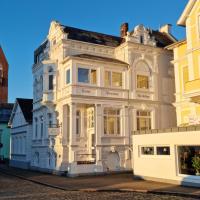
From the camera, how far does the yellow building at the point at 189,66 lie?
21281mm

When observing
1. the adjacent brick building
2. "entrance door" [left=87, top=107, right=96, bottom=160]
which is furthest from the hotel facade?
the adjacent brick building

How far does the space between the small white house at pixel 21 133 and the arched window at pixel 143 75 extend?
12.9 meters

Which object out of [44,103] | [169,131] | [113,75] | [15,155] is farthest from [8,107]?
[169,131]

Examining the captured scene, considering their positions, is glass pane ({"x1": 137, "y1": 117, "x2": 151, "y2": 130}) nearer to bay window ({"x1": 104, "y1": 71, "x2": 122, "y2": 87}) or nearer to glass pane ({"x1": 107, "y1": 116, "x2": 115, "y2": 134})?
glass pane ({"x1": 107, "y1": 116, "x2": 115, "y2": 134})

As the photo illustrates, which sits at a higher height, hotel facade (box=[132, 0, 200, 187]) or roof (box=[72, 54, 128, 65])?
roof (box=[72, 54, 128, 65])

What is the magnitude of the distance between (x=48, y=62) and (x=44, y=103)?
3722 mm

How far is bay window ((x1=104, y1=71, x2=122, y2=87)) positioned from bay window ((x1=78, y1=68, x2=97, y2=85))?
3.50 feet

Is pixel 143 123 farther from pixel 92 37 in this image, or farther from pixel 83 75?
pixel 92 37

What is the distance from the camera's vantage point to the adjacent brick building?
2598 inches

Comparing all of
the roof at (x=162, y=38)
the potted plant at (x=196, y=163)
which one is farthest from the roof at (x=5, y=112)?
the potted plant at (x=196, y=163)

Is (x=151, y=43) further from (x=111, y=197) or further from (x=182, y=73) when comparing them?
(x=111, y=197)

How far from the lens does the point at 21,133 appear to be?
36.0 m

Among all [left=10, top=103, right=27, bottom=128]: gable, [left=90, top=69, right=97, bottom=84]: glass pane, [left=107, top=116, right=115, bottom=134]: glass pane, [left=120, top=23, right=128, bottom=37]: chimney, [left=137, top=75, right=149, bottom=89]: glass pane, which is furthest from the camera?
[left=10, top=103, right=27, bottom=128]: gable

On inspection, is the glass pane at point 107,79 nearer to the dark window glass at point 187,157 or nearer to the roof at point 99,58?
the roof at point 99,58
